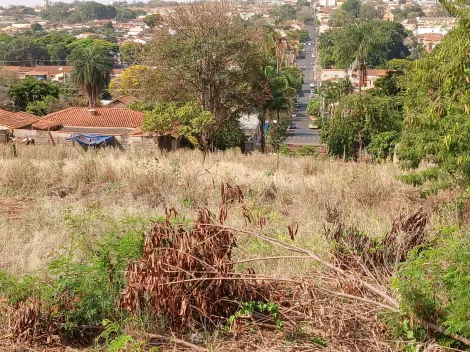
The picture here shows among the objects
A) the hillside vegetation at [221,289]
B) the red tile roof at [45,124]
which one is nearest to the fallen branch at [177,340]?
the hillside vegetation at [221,289]

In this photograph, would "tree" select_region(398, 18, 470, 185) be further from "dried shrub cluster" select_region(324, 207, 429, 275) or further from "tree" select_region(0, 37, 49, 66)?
"tree" select_region(0, 37, 49, 66)

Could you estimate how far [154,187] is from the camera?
7938mm

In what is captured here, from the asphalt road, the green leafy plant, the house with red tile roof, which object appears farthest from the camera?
the asphalt road

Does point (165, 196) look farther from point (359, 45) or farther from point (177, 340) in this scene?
point (359, 45)

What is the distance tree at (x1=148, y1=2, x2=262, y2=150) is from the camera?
20.7 metres

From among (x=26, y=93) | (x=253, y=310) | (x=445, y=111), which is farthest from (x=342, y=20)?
(x=253, y=310)

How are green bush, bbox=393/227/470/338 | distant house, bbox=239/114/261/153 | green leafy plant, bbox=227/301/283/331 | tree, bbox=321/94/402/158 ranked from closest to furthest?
green bush, bbox=393/227/470/338, green leafy plant, bbox=227/301/283/331, tree, bbox=321/94/402/158, distant house, bbox=239/114/261/153

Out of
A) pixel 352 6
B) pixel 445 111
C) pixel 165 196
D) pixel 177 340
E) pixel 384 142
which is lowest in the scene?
pixel 384 142

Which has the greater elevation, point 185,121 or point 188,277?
point 188,277

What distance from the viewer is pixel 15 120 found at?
2602 cm

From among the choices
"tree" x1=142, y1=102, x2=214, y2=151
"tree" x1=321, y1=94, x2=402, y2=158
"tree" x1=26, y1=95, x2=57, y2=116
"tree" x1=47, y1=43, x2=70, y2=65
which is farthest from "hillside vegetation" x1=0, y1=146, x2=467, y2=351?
"tree" x1=47, y1=43, x2=70, y2=65

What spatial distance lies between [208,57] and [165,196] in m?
13.9

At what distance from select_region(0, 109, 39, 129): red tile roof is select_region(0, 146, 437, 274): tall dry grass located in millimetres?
16319

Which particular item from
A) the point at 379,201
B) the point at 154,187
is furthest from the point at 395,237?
the point at 154,187
